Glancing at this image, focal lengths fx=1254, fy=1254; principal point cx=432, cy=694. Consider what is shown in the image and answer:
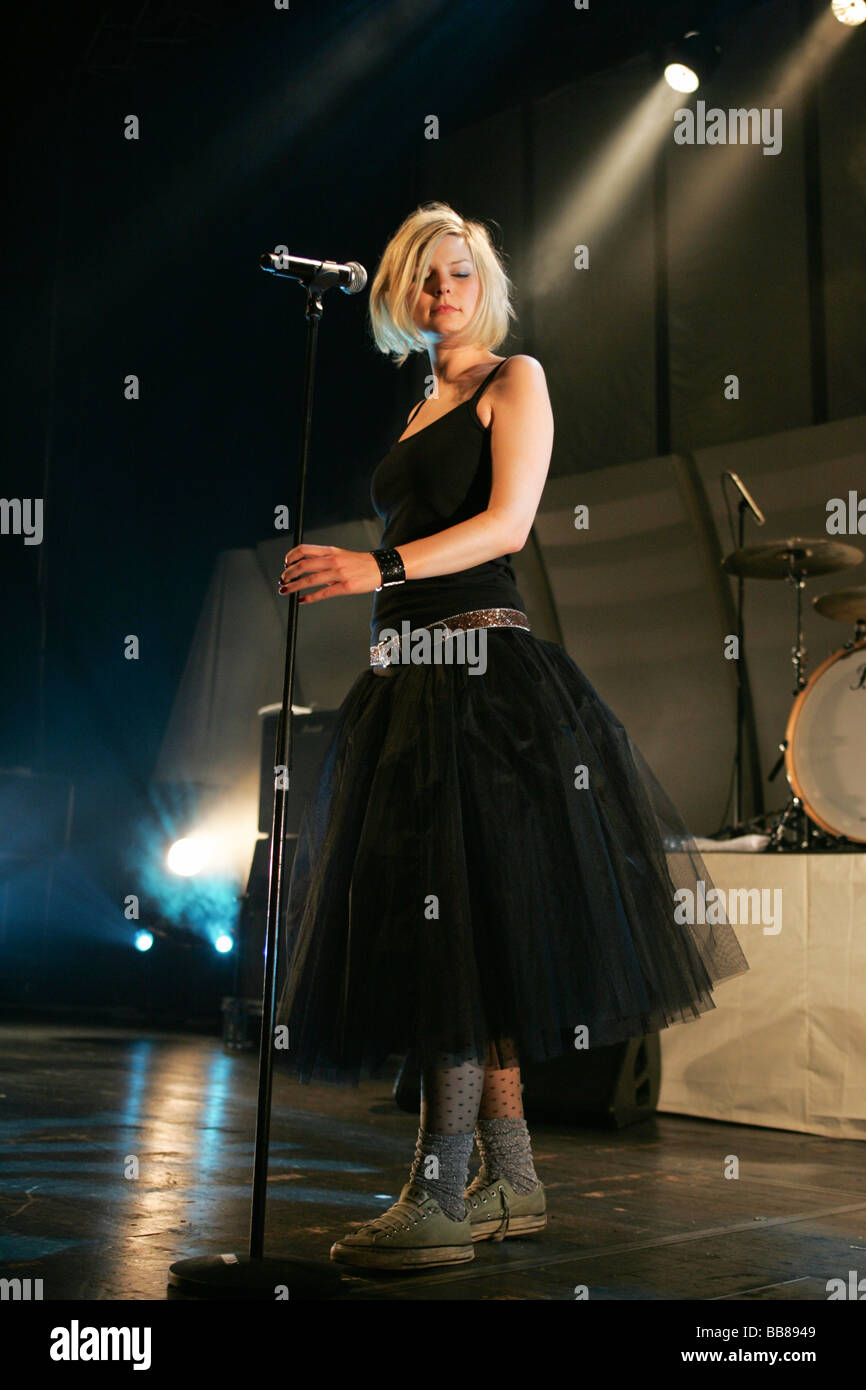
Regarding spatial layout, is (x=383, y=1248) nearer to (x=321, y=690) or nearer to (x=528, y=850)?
(x=528, y=850)

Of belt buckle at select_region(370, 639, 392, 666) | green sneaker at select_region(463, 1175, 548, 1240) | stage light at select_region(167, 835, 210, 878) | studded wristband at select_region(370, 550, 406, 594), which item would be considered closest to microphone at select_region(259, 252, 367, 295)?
studded wristband at select_region(370, 550, 406, 594)

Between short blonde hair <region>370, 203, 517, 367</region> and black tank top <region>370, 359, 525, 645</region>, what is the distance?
11 centimetres

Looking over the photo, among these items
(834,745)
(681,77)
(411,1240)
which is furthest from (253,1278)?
(681,77)

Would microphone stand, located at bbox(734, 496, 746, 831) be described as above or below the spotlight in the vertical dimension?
below

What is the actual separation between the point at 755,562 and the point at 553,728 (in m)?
2.65

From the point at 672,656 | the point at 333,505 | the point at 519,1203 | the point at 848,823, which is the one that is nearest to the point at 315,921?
the point at 519,1203

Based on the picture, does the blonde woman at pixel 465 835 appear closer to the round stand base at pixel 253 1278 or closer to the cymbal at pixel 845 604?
the round stand base at pixel 253 1278

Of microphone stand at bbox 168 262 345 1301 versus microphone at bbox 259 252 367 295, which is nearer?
microphone stand at bbox 168 262 345 1301

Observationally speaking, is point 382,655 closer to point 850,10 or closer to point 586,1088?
point 586,1088

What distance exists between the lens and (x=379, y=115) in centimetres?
663

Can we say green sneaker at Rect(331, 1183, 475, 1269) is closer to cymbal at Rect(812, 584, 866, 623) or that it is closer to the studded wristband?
the studded wristband

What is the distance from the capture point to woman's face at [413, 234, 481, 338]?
1948mm

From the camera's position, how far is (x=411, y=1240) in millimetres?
1673

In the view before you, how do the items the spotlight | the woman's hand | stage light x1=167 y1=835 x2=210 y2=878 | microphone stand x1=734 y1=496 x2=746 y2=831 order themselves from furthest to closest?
stage light x1=167 y1=835 x2=210 y2=878
microphone stand x1=734 y1=496 x2=746 y2=831
the spotlight
the woman's hand
